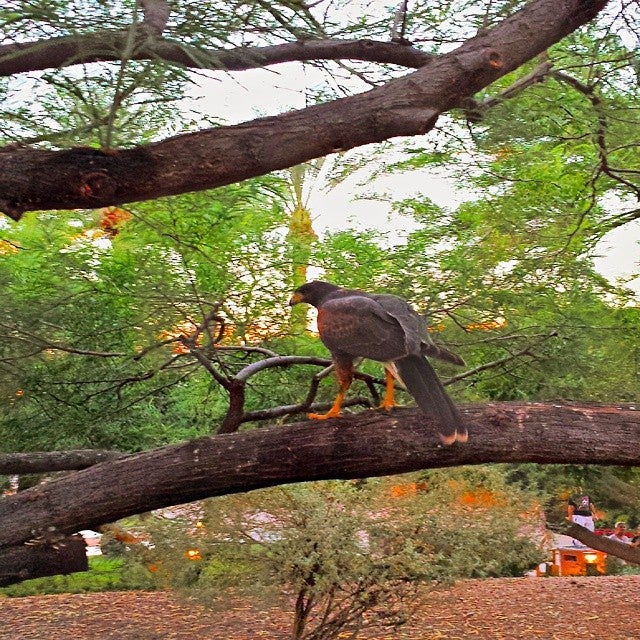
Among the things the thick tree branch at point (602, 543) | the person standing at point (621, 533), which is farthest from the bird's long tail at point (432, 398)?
the person standing at point (621, 533)

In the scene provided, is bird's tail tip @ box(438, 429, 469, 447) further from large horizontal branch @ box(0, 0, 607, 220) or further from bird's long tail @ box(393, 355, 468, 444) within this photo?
large horizontal branch @ box(0, 0, 607, 220)

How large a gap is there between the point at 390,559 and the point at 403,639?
97 cm

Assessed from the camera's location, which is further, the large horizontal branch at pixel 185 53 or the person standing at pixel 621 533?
the person standing at pixel 621 533

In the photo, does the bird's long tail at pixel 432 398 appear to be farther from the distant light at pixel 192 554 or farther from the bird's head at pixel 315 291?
the distant light at pixel 192 554

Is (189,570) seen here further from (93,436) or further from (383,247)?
(383,247)

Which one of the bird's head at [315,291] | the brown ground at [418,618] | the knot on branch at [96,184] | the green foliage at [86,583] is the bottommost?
the brown ground at [418,618]

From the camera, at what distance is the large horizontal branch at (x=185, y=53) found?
7.09 ft

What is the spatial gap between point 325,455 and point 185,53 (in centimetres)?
128

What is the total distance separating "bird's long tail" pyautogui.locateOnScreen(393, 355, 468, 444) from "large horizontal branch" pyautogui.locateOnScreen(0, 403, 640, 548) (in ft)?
0.56

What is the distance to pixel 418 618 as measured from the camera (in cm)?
560

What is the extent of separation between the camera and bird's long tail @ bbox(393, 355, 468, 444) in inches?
96.8

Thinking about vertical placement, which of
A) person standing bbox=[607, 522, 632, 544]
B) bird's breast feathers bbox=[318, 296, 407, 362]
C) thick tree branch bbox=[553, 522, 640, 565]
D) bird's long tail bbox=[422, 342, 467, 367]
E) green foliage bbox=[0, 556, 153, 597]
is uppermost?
bird's breast feathers bbox=[318, 296, 407, 362]

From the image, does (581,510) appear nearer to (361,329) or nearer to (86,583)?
(86,583)

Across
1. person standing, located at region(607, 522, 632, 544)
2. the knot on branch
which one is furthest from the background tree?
person standing, located at region(607, 522, 632, 544)
